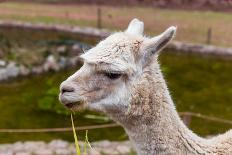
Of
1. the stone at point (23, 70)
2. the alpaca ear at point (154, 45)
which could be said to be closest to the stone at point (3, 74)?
the stone at point (23, 70)

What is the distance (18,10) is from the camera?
16438 mm

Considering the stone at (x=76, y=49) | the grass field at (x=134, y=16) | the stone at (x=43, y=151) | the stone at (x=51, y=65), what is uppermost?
the grass field at (x=134, y=16)

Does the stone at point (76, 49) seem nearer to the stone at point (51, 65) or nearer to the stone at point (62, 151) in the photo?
the stone at point (51, 65)

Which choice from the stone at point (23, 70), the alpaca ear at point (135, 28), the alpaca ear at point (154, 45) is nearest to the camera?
the alpaca ear at point (154, 45)

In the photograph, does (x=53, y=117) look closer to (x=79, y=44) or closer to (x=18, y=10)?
(x=79, y=44)

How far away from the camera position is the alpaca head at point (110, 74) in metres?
3.40

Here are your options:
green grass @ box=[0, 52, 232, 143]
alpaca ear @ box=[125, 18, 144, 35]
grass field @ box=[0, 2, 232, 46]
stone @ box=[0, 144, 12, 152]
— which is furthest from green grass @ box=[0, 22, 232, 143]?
alpaca ear @ box=[125, 18, 144, 35]

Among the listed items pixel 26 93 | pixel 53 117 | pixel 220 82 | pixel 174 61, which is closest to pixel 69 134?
pixel 53 117

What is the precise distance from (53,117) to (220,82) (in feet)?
12.3

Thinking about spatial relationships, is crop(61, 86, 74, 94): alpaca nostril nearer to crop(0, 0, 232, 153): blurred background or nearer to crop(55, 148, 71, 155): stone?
crop(0, 0, 232, 153): blurred background

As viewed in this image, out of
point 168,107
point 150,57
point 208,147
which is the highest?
point 150,57

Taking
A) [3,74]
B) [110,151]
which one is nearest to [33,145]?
[110,151]

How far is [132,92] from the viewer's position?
3.48 m

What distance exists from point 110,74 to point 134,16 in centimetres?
1348
